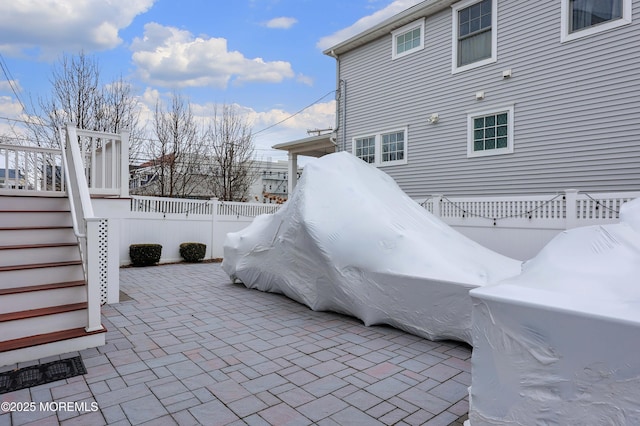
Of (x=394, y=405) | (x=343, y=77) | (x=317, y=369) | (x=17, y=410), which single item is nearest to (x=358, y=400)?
(x=394, y=405)

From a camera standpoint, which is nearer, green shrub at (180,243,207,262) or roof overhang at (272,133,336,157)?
green shrub at (180,243,207,262)

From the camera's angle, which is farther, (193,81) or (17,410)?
(193,81)

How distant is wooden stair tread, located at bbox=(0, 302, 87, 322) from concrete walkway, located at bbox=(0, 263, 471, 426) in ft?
1.40

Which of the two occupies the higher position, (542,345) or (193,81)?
(193,81)

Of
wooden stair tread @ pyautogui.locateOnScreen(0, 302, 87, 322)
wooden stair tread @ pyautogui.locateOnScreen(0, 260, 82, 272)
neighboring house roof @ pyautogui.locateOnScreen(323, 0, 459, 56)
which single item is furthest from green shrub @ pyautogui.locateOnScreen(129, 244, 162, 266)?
neighboring house roof @ pyautogui.locateOnScreen(323, 0, 459, 56)

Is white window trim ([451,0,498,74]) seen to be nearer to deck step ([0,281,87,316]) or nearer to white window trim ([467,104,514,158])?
white window trim ([467,104,514,158])

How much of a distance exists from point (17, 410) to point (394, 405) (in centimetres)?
237

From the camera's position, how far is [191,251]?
A: 9.27 metres

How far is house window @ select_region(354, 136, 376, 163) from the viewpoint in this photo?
10.5 m

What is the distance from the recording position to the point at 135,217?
8.69 metres

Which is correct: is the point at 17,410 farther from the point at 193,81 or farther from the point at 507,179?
the point at 193,81

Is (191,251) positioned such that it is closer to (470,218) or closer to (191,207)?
(191,207)

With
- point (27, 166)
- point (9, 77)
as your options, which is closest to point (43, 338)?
point (27, 166)

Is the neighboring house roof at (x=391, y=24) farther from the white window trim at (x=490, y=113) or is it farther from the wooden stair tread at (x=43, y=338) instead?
the wooden stair tread at (x=43, y=338)
